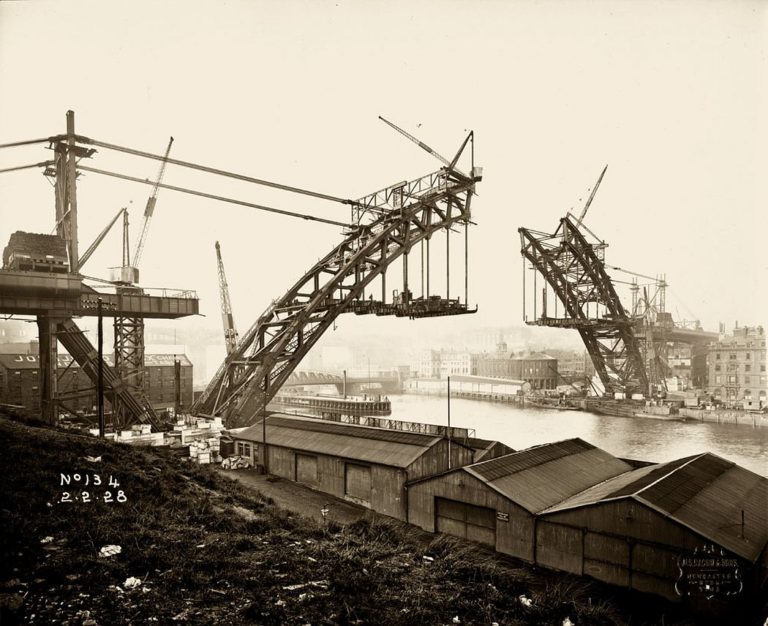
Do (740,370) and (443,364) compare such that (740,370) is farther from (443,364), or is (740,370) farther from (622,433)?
(443,364)

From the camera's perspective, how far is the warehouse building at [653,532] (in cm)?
1070

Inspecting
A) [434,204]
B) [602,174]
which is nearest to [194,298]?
[434,204]

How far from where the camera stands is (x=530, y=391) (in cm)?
6869

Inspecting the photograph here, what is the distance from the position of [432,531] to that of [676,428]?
39068mm

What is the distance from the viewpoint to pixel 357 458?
17.7 meters

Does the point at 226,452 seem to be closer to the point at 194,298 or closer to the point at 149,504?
the point at 194,298

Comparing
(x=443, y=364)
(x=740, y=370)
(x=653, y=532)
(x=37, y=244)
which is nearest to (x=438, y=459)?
(x=653, y=532)

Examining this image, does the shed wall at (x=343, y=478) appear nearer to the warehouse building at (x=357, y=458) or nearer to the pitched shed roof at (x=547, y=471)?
the warehouse building at (x=357, y=458)

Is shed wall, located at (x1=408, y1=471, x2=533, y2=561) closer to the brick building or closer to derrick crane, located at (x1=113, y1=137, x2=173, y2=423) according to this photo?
derrick crane, located at (x1=113, y1=137, x2=173, y2=423)

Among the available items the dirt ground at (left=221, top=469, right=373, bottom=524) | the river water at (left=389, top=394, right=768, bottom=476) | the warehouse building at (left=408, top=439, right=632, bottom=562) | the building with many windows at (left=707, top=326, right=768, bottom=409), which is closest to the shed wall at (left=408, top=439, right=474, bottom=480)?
the warehouse building at (left=408, top=439, right=632, bottom=562)

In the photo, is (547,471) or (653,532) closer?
(653,532)

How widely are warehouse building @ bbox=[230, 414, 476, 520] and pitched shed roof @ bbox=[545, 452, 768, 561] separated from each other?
475 cm

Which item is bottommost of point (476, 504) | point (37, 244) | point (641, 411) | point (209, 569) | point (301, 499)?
point (641, 411)

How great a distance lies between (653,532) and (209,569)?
10179mm
